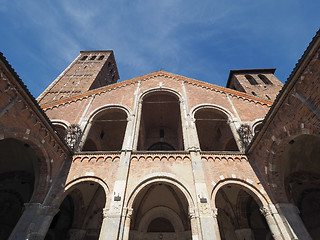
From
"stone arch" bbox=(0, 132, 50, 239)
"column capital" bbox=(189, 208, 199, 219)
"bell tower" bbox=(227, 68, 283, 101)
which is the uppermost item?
"bell tower" bbox=(227, 68, 283, 101)

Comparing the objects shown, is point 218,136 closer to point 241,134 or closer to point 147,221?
point 241,134

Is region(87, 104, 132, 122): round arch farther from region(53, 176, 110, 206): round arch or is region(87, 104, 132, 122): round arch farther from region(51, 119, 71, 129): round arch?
region(53, 176, 110, 206): round arch

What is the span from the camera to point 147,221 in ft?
34.9

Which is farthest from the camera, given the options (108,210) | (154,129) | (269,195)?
(154,129)

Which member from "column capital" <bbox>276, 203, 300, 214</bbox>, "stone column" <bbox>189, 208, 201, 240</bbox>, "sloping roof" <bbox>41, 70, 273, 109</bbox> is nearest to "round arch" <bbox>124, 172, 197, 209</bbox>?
"stone column" <bbox>189, 208, 201, 240</bbox>

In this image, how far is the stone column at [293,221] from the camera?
634 centimetres

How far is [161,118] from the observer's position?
1731 cm

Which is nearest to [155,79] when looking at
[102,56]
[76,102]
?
[76,102]

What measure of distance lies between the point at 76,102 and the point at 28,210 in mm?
7992

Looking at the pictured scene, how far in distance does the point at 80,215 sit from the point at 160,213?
4.90 meters

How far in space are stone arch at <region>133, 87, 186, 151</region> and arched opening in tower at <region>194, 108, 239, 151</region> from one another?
6.55 ft

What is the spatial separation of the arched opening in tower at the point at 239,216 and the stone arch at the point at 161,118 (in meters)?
5.44

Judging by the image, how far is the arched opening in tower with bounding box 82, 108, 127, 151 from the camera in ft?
44.5

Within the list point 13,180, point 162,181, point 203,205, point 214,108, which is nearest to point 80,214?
point 13,180
